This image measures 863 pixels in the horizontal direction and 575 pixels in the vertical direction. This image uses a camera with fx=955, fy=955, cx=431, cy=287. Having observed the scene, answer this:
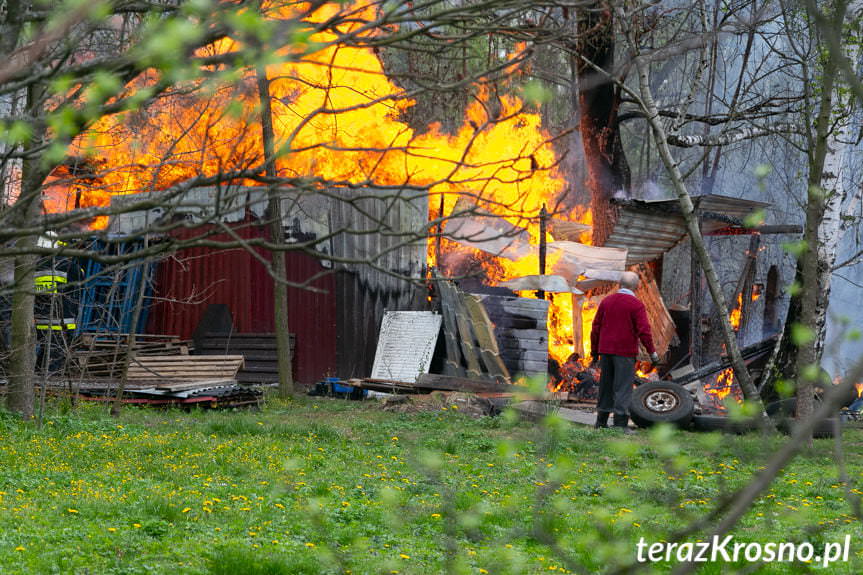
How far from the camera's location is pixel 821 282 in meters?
13.9

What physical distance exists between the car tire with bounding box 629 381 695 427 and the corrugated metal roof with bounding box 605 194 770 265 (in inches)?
260

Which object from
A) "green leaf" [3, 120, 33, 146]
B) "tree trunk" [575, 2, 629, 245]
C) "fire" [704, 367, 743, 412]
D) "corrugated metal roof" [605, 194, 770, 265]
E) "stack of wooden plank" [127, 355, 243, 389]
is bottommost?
"fire" [704, 367, 743, 412]

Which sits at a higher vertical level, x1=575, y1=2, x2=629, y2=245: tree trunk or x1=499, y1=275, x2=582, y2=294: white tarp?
x1=575, y1=2, x2=629, y2=245: tree trunk

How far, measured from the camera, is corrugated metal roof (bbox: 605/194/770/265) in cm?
1897

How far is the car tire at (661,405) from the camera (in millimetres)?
12742

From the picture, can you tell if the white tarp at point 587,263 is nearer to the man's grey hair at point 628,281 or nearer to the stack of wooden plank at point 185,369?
the man's grey hair at point 628,281

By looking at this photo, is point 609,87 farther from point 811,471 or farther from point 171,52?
point 171,52

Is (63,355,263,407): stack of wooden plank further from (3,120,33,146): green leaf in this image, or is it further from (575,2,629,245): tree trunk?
(3,120,33,146): green leaf

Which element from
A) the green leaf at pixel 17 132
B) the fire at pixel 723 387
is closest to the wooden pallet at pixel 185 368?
the fire at pixel 723 387

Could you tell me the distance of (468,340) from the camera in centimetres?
1756

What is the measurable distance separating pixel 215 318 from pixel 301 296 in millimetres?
1996

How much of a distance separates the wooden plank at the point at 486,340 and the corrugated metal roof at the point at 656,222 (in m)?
3.92

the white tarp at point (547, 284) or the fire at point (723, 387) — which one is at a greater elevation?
the white tarp at point (547, 284)

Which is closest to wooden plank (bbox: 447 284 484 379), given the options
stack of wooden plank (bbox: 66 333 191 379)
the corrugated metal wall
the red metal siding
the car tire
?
the corrugated metal wall
